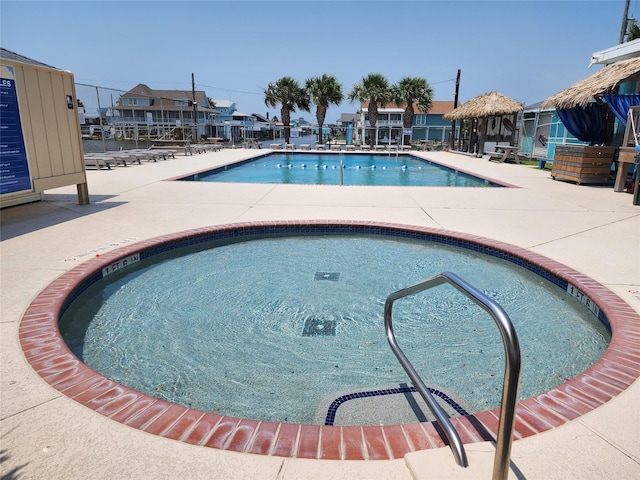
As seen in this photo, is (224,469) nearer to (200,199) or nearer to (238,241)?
(238,241)

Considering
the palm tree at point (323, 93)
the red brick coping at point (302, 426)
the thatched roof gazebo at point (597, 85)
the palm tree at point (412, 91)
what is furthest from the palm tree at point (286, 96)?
the red brick coping at point (302, 426)

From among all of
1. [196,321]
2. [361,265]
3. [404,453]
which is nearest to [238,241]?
[361,265]

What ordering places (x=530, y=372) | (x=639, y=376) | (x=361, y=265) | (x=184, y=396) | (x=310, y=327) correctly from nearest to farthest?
(x=639, y=376) → (x=184, y=396) → (x=530, y=372) → (x=310, y=327) → (x=361, y=265)

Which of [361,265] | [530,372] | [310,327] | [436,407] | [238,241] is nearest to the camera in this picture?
[436,407]

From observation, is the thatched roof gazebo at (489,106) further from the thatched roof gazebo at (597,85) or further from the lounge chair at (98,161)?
the lounge chair at (98,161)

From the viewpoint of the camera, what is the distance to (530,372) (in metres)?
3.37

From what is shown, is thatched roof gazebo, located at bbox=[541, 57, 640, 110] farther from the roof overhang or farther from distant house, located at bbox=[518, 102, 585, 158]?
distant house, located at bbox=[518, 102, 585, 158]

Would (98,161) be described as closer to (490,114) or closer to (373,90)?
(490,114)

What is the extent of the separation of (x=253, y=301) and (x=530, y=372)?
108 inches

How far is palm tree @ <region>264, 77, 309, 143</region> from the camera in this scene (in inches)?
1436

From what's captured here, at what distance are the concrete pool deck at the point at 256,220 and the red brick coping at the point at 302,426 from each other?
6 cm

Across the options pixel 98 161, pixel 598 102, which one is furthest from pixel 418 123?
pixel 98 161

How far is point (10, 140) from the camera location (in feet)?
22.0

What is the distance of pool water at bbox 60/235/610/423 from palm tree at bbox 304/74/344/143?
31.4m
